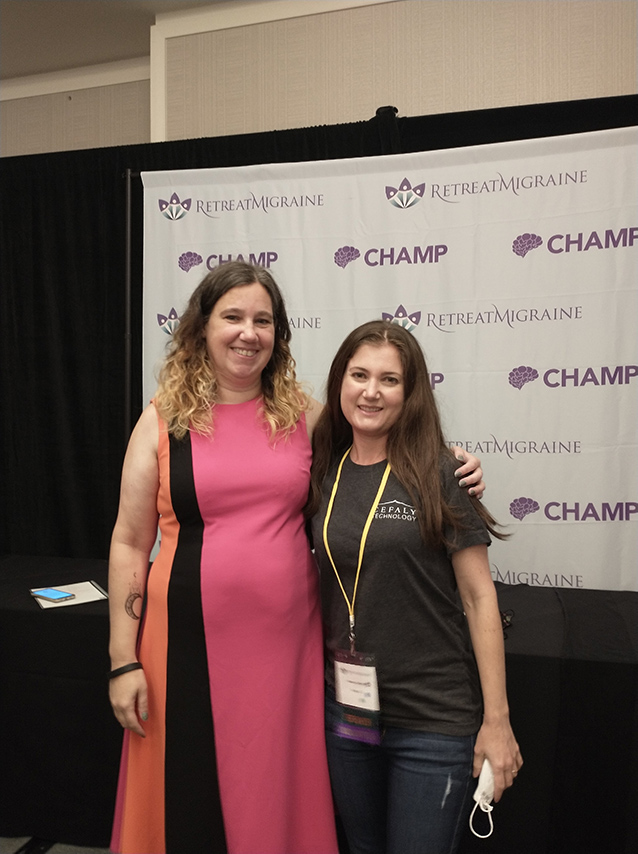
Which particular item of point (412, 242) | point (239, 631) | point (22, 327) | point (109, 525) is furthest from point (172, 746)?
point (22, 327)

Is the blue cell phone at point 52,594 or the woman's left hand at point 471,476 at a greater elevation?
the woman's left hand at point 471,476

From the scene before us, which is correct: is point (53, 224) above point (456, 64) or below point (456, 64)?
below

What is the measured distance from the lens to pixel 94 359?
368cm

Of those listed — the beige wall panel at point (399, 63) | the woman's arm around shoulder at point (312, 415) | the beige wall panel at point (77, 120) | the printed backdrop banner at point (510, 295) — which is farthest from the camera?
the beige wall panel at point (77, 120)

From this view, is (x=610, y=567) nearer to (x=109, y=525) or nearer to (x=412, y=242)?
(x=412, y=242)

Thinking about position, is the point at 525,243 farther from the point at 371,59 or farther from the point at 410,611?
the point at 410,611

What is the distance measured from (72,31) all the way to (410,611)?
396 cm

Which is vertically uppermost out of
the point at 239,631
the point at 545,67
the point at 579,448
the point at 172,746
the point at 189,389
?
the point at 545,67

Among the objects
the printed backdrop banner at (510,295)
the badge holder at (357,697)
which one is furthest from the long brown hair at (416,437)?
the printed backdrop banner at (510,295)

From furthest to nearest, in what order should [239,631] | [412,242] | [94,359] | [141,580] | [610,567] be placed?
[94,359] < [412,242] < [610,567] < [141,580] < [239,631]

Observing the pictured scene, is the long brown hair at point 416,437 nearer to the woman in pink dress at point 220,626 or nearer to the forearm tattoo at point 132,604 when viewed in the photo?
the woman in pink dress at point 220,626

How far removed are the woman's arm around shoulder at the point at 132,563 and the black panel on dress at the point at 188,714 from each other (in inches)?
2.6

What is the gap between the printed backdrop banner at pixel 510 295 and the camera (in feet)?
8.66

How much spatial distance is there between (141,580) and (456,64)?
2.95 m
